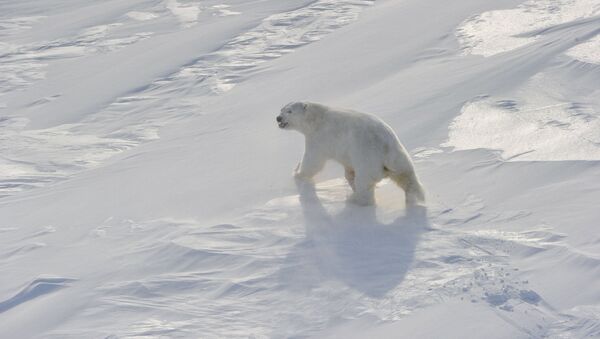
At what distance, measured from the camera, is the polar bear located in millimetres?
7570

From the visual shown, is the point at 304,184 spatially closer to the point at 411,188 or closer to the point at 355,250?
the point at 411,188

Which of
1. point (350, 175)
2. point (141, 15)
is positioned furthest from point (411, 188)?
point (141, 15)

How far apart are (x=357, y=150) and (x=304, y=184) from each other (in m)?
0.94

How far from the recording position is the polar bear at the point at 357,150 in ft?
24.8

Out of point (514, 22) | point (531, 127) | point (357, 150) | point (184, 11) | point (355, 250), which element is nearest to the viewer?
point (355, 250)

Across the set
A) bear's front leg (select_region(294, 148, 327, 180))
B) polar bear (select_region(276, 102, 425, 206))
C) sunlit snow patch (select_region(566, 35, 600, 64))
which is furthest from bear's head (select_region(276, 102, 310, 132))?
sunlit snow patch (select_region(566, 35, 600, 64))

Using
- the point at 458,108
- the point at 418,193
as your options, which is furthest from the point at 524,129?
the point at 418,193

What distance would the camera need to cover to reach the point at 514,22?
1292 centimetres

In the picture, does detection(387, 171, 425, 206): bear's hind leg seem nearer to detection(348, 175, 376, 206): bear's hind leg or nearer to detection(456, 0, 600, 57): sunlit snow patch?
detection(348, 175, 376, 206): bear's hind leg

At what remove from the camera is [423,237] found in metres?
7.02

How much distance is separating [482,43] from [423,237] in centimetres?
598

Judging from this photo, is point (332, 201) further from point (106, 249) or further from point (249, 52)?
point (249, 52)

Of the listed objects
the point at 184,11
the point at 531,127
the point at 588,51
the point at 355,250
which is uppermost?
the point at 184,11

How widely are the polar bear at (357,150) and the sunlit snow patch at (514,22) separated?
4264 mm
